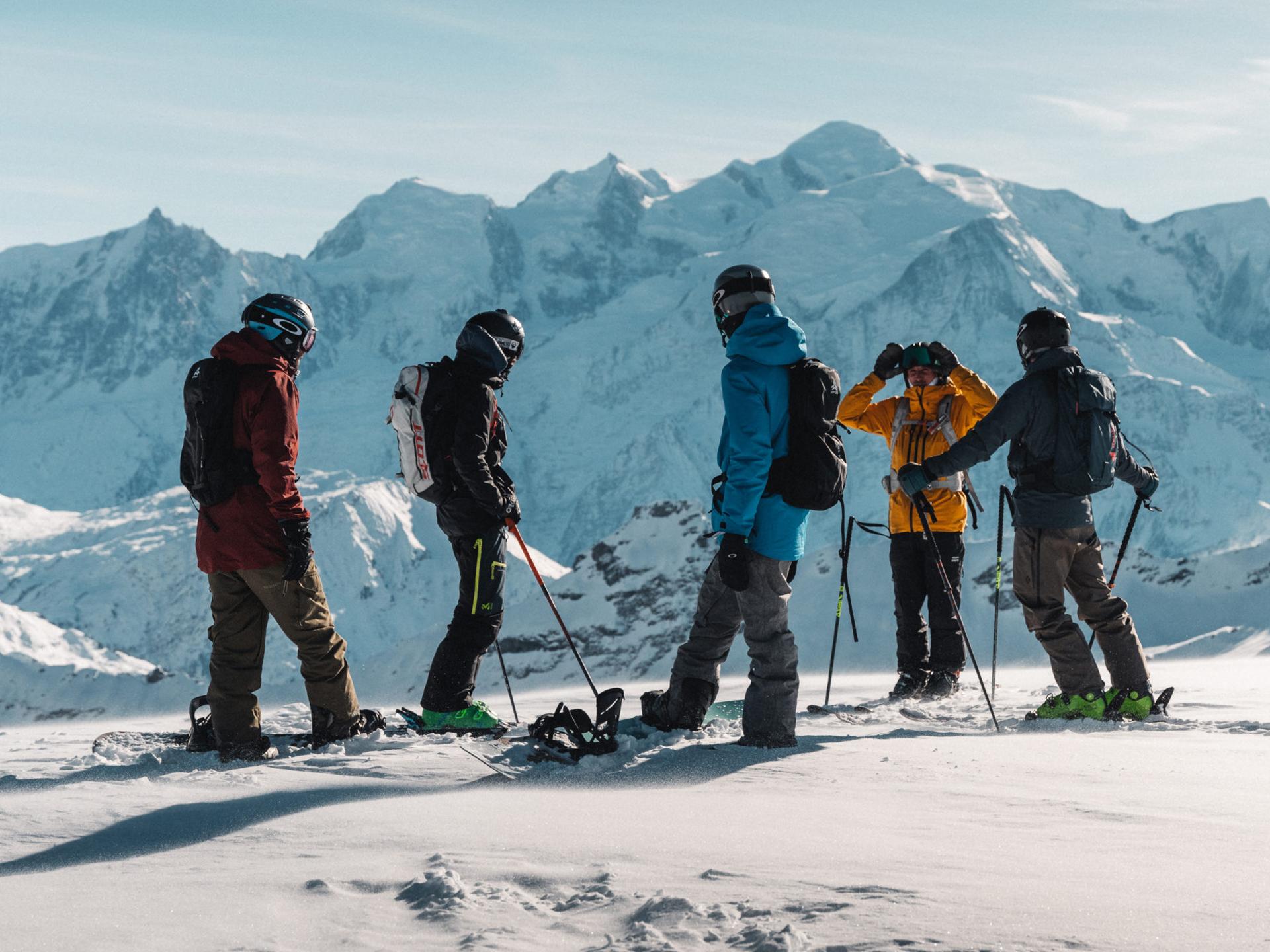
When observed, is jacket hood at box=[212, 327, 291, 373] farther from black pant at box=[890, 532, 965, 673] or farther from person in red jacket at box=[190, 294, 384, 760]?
black pant at box=[890, 532, 965, 673]

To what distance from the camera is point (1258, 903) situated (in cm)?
275

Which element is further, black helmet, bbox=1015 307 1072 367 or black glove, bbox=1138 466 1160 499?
black glove, bbox=1138 466 1160 499

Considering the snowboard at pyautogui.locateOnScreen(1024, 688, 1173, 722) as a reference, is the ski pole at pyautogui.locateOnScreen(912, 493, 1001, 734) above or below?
above

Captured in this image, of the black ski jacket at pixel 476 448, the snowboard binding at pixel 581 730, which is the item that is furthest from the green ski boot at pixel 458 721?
the snowboard binding at pixel 581 730

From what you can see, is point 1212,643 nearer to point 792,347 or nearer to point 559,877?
point 792,347

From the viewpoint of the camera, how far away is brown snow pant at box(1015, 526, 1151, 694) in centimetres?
639

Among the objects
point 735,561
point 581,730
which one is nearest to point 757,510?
point 735,561

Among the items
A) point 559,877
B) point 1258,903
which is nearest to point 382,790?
point 559,877

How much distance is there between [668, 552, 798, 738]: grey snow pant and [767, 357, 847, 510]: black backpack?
332mm

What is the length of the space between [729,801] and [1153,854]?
1.41 meters

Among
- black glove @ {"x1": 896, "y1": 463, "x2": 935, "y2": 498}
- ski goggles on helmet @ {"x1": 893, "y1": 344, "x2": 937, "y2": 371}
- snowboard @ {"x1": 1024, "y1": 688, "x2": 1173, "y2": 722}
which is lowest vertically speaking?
snowboard @ {"x1": 1024, "y1": 688, "x2": 1173, "y2": 722}

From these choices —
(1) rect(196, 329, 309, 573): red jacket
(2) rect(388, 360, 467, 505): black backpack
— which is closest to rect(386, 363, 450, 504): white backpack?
(2) rect(388, 360, 467, 505): black backpack

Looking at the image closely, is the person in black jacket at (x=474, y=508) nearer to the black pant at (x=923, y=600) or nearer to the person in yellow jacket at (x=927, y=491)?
the person in yellow jacket at (x=927, y=491)

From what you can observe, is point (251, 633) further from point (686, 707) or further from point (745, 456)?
point (745, 456)
